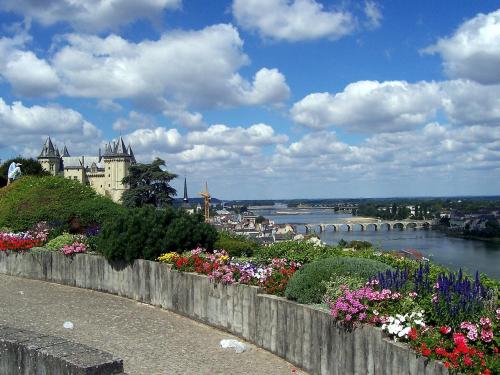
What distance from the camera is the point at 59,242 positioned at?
14430 mm

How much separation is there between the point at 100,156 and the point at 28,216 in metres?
123

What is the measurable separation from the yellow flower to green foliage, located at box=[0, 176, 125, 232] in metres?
6.05

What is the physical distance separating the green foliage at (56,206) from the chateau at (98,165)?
95.1 metres

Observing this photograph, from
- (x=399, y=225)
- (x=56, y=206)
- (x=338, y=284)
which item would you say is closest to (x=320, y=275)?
(x=338, y=284)

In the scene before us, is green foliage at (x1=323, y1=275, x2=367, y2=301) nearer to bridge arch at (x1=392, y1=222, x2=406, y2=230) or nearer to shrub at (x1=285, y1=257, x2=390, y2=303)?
shrub at (x1=285, y1=257, x2=390, y2=303)

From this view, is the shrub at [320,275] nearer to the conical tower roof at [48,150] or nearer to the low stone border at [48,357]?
the low stone border at [48,357]

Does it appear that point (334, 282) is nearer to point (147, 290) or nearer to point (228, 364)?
point (228, 364)

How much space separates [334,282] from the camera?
7863 mm

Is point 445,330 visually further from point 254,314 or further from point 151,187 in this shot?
point 151,187

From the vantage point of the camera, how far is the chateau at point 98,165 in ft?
397


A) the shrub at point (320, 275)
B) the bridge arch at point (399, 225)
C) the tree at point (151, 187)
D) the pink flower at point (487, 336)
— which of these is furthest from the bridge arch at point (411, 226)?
the pink flower at point (487, 336)

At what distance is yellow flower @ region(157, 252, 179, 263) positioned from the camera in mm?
11078

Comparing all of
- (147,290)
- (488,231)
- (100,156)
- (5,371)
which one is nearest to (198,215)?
(147,290)

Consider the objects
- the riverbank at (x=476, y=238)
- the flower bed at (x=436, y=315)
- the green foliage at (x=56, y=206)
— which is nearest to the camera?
the flower bed at (x=436, y=315)
